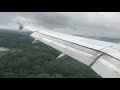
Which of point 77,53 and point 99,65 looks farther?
point 77,53
